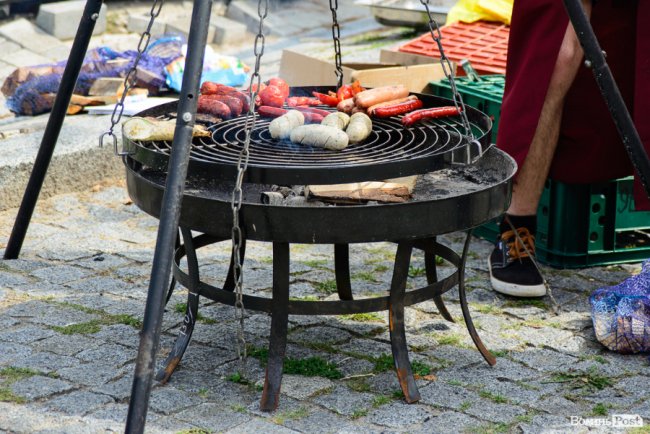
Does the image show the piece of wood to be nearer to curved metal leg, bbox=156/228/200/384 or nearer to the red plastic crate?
curved metal leg, bbox=156/228/200/384

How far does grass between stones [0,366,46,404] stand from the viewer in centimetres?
323

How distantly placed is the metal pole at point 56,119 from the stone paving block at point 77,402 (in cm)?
151

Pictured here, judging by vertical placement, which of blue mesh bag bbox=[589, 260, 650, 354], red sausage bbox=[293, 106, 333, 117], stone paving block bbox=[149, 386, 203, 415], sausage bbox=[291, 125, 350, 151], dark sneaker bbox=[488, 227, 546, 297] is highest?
sausage bbox=[291, 125, 350, 151]

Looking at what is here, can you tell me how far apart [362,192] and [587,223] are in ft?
5.76

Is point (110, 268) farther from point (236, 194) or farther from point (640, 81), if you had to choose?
point (640, 81)

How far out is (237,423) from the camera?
3107 mm

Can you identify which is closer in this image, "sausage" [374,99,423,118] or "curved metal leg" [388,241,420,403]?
"curved metal leg" [388,241,420,403]

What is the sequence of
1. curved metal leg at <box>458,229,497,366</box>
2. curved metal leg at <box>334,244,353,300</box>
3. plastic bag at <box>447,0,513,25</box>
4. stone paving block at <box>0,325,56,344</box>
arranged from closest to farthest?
curved metal leg at <box>458,229,497,366</box> → stone paving block at <box>0,325,56,344</box> → curved metal leg at <box>334,244,353,300</box> → plastic bag at <box>447,0,513,25</box>

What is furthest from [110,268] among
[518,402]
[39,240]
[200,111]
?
[518,402]

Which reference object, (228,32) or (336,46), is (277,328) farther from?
(228,32)

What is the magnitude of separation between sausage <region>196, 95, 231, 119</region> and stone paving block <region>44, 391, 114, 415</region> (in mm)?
1192

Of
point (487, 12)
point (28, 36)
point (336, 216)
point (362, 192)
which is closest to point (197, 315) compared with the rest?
point (362, 192)

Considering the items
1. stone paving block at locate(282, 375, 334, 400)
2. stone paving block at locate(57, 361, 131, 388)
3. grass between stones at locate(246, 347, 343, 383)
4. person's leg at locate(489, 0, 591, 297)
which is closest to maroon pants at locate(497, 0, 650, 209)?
person's leg at locate(489, 0, 591, 297)

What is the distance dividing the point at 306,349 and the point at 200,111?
1035 millimetres
